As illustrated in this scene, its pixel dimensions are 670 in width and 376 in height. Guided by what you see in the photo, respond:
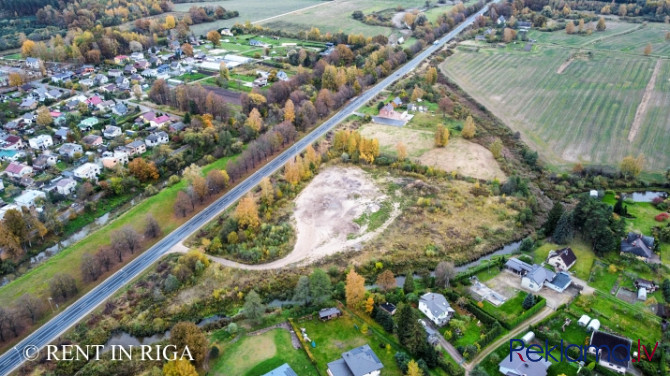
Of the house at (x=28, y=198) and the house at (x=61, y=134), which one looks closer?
the house at (x=28, y=198)

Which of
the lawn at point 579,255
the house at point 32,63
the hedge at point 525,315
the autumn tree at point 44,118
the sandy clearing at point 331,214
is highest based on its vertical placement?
the house at point 32,63

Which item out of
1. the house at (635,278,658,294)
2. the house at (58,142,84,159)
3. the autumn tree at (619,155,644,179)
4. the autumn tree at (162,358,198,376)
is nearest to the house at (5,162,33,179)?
the house at (58,142,84,159)

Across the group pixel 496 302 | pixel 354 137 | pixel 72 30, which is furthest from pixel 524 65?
pixel 72 30

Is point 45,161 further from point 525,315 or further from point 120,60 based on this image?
point 525,315

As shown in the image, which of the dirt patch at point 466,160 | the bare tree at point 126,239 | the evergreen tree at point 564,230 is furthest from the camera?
the dirt patch at point 466,160

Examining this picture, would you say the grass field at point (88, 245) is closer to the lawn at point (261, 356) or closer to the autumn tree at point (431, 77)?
the lawn at point (261, 356)

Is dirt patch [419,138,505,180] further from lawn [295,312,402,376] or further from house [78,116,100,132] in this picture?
house [78,116,100,132]

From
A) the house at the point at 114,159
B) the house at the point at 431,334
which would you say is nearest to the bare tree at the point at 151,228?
the house at the point at 114,159

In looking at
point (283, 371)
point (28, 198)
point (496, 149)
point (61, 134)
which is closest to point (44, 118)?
point (61, 134)
